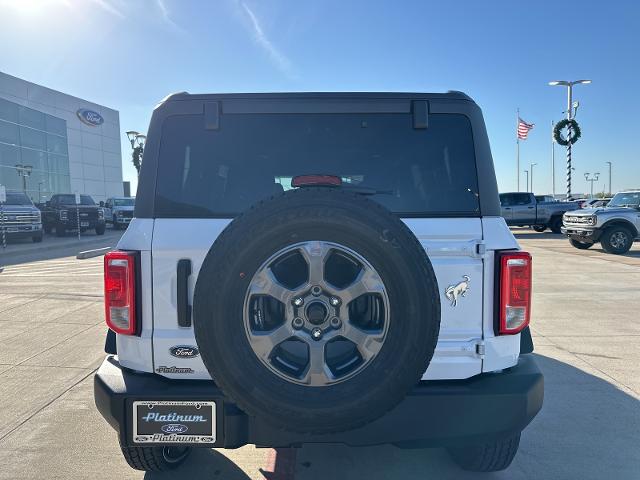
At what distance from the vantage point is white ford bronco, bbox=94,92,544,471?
5.88ft

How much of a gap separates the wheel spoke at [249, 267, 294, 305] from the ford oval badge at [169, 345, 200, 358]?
0.49m

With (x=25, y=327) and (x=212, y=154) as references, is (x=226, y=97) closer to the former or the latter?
(x=212, y=154)

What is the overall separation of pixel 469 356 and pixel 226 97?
1.74 metres

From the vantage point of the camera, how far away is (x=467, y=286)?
2.08 m

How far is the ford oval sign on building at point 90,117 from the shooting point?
39.3 metres

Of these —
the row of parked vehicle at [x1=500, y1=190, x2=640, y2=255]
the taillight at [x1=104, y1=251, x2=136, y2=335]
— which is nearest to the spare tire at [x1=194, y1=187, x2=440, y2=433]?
the taillight at [x1=104, y1=251, x2=136, y2=335]

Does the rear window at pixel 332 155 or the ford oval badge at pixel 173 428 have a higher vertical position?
the rear window at pixel 332 155

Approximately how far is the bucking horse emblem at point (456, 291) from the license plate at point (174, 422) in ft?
3.89

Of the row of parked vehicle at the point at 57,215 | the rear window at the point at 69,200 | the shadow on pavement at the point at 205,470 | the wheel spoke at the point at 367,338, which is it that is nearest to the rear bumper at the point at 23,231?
the row of parked vehicle at the point at 57,215

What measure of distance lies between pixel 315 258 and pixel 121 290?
968 mm

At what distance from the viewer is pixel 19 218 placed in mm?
16734

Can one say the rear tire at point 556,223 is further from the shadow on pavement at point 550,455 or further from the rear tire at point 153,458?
the rear tire at point 153,458

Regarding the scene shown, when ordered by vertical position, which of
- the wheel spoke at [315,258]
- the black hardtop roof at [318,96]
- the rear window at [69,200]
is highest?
the rear window at [69,200]

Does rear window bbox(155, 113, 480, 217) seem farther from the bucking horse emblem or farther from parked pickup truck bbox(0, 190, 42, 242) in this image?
parked pickup truck bbox(0, 190, 42, 242)
